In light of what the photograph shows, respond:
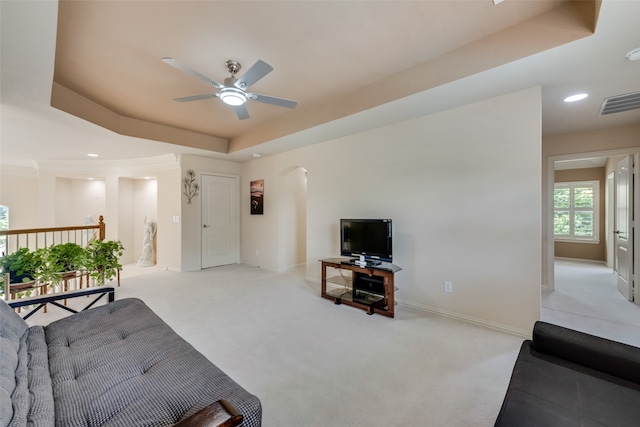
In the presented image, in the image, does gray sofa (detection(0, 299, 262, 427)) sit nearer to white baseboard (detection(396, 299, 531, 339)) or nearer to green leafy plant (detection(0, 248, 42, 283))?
green leafy plant (detection(0, 248, 42, 283))

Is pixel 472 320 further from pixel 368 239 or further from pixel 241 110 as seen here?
pixel 241 110

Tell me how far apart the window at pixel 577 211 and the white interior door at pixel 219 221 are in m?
8.04

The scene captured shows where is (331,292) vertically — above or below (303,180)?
below

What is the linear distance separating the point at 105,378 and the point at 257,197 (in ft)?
15.0

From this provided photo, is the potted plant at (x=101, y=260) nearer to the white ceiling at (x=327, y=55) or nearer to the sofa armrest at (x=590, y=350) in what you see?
the white ceiling at (x=327, y=55)

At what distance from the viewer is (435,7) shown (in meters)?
1.81

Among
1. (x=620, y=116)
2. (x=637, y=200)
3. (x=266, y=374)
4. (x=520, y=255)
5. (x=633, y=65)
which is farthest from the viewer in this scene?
(x=637, y=200)

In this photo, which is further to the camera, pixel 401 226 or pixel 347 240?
pixel 347 240

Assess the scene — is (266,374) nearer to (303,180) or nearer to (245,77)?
(245,77)

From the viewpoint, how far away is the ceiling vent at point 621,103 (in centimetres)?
262

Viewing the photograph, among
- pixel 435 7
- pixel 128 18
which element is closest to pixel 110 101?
pixel 128 18

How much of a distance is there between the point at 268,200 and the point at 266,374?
3.82m

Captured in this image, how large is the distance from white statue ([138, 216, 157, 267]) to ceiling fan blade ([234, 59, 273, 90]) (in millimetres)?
5382

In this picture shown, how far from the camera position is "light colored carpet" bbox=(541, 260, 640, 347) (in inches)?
104
